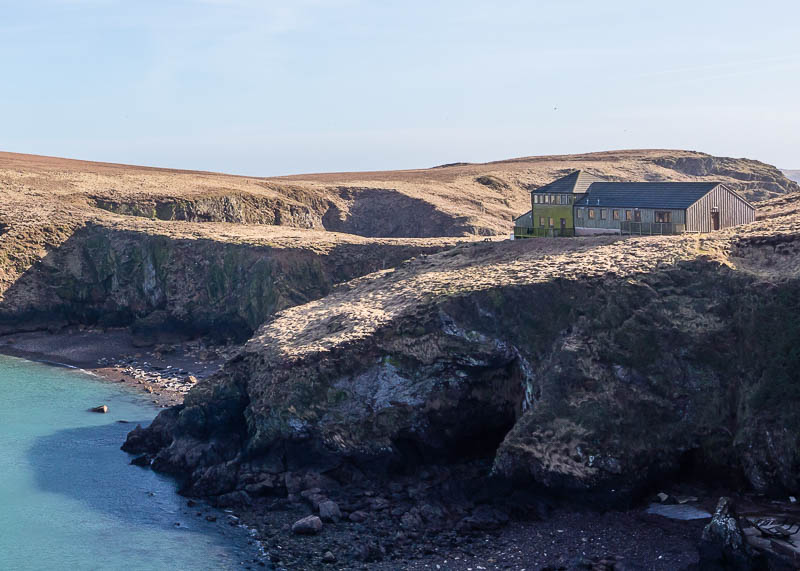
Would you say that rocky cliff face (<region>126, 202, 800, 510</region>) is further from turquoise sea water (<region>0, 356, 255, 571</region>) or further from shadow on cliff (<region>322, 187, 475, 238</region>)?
shadow on cliff (<region>322, 187, 475, 238</region>)

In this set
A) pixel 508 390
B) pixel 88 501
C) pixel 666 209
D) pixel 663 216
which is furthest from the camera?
pixel 663 216

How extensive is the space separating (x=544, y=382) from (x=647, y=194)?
2470cm

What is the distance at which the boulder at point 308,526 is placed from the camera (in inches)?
1657

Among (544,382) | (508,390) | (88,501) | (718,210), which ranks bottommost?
(88,501)

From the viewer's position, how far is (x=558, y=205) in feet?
229

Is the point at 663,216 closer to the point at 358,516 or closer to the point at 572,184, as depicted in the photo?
the point at 572,184

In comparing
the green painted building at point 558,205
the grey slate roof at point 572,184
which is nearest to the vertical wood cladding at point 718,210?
the green painted building at point 558,205

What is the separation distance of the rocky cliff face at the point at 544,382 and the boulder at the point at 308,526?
4.85 meters

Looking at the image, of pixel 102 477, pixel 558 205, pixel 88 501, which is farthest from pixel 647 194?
pixel 88 501

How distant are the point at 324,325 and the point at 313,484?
1278 centimetres

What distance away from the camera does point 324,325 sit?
5625 centimetres

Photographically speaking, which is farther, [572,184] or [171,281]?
[171,281]

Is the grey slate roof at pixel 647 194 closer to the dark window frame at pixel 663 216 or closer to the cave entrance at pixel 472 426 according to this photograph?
the dark window frame at pixel 663 216

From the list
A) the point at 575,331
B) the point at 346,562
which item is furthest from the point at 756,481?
the point at 346,562
